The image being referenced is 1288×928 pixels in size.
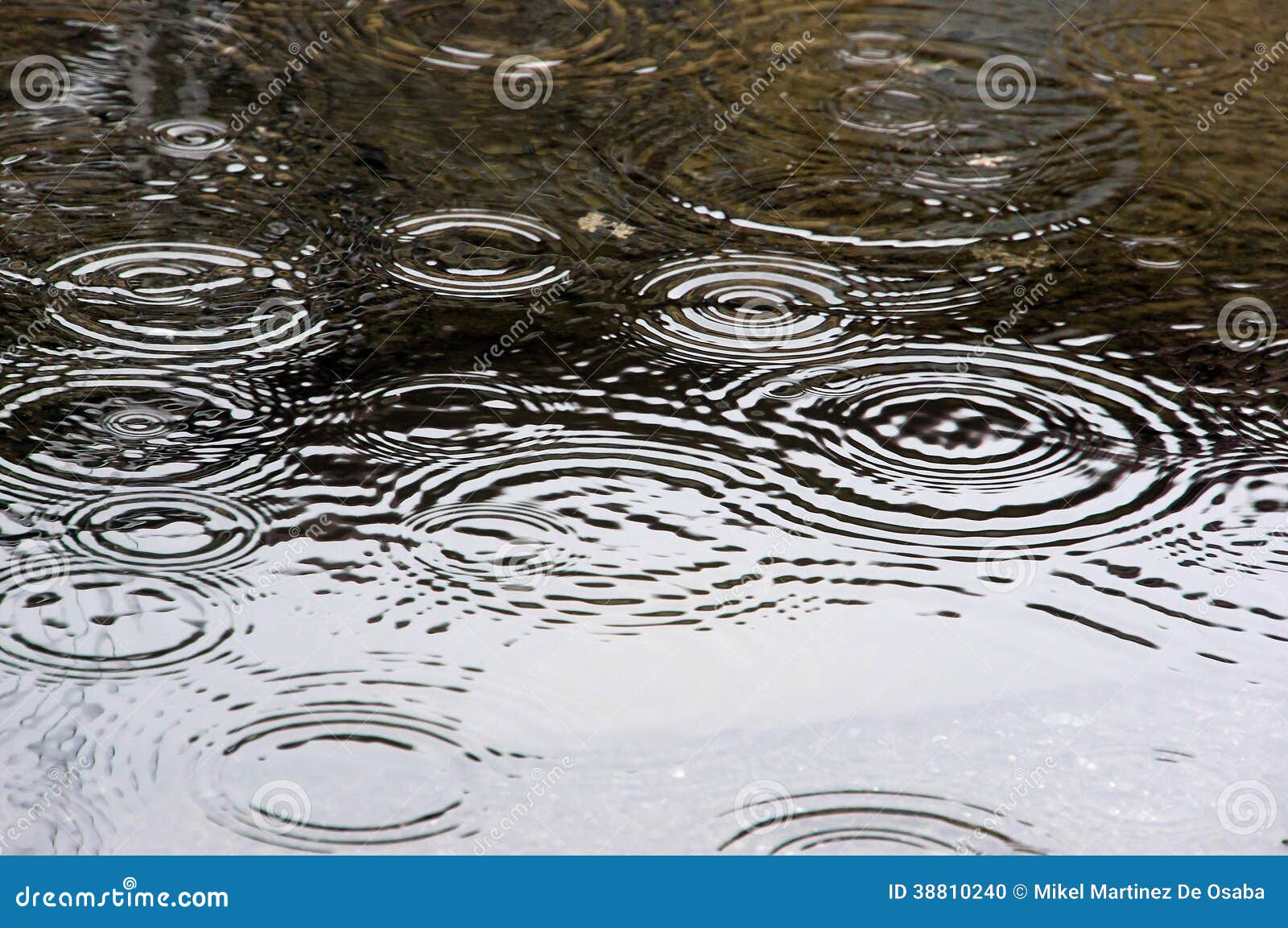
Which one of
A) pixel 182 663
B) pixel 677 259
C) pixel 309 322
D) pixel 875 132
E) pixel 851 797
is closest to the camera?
pixel 851 797

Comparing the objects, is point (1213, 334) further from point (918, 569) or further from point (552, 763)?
point (552, 763)

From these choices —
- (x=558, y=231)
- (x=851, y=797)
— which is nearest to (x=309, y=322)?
(x=558, y=231)

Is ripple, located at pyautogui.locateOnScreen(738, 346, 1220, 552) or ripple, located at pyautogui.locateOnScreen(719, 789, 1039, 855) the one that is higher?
ripple, located at pyautogui.locateOnScreen(738, 346, 1220, 552)

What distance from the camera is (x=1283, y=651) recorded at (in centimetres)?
211

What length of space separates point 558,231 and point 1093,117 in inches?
58.9

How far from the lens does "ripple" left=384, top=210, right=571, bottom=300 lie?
2.91m
